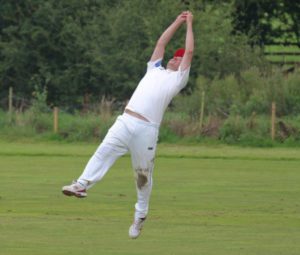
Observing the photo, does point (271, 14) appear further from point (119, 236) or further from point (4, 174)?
point (119, 236)

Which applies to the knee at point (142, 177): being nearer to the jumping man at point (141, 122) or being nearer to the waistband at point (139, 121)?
the jumping man at point (141, 122)

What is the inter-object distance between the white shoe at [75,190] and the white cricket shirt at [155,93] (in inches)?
39.3

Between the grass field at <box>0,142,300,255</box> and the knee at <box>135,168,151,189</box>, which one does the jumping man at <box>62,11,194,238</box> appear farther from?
the grass field at <box>0,142,300,255</box>

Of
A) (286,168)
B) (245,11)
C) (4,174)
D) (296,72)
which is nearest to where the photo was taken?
(4,174)

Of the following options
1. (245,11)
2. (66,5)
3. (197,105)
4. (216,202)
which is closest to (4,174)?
(216,202)

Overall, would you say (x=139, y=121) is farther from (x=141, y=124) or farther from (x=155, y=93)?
(x=155, y=93)

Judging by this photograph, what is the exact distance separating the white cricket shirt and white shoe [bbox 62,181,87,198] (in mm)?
997

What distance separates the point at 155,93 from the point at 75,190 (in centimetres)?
133

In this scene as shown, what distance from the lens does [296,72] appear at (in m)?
43.9

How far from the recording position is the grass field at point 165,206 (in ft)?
46.8

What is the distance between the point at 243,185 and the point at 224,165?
5.66 meters

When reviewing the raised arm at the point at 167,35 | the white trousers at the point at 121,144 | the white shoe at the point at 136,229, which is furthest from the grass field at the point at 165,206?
the raised arm at the point at 167,35

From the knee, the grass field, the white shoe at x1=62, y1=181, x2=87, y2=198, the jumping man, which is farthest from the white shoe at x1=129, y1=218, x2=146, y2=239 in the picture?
the white shoe at x1=62, y1=181, x2=87, y2=198

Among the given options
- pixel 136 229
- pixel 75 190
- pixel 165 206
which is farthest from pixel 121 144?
pixel 165 206
